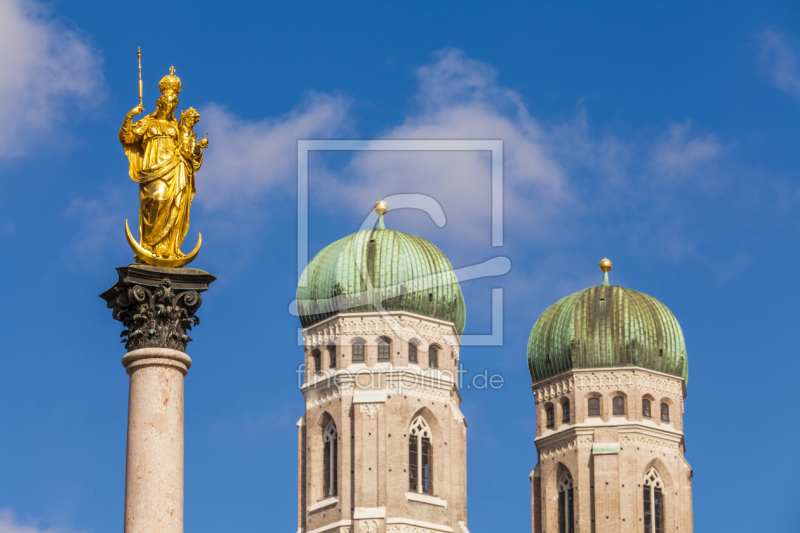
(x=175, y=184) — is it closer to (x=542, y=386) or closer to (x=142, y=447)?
(x=142, y=447)

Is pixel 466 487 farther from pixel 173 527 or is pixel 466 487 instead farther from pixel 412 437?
pixel 173 527

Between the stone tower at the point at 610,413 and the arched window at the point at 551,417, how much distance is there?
5cm

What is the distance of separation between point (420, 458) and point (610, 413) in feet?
30.3

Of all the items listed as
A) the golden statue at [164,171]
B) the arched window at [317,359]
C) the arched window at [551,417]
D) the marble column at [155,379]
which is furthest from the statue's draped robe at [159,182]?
the arched window at [551,417]

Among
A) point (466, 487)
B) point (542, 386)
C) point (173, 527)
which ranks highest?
point (542, 386)

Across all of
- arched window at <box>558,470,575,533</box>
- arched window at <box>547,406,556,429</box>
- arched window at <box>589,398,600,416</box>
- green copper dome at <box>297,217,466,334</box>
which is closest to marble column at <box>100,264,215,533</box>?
green copper dome at <box>297,217,466,334</box>

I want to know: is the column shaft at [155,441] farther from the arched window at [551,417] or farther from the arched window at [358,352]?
the arched window at [551,417]

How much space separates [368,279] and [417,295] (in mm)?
2337

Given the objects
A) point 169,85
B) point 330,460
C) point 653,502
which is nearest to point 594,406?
point 653,502

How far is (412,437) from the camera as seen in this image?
8294cm

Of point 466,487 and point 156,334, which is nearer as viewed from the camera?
point 156,334

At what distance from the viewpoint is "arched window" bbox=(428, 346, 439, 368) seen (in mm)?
84875

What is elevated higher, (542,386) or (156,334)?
(542,386)

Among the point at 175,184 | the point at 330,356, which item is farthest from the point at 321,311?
the point at 175,184
